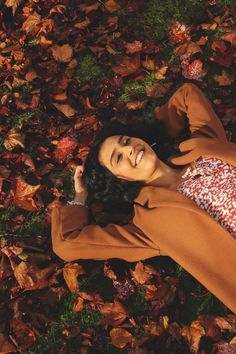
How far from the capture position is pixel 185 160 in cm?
355

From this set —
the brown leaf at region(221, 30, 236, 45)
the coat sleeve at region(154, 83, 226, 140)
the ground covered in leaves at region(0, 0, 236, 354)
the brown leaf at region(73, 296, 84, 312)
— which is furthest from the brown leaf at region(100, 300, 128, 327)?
the brown leaf at region(221, 30, 236, 45)

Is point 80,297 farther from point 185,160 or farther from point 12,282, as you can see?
point 185,160

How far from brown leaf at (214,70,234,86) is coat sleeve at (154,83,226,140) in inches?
17.4

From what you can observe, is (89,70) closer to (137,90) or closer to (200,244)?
(137,90)

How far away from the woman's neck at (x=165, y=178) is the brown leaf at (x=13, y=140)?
1320 millimetres

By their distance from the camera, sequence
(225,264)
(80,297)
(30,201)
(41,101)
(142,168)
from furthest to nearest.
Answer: (41,101) → (30,201) → (80,297) → (142,168) → (225,264)

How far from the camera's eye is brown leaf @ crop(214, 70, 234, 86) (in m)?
4.18

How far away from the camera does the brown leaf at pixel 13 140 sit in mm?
4203

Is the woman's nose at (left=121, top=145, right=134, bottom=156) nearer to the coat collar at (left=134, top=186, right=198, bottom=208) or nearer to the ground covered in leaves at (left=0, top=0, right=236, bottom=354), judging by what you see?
the coat collar at (left=134, top=186, right=198, bottom=208)

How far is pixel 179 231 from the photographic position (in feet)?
10.7

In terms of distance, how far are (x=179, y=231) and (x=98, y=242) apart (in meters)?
0.61

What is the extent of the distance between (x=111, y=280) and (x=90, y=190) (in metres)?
0.76

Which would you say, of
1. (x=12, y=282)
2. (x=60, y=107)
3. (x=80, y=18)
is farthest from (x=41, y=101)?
(x=12, y=282)

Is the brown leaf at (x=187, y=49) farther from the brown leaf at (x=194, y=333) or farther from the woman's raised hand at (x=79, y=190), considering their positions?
the brown leaf at (x=194, y=333)
